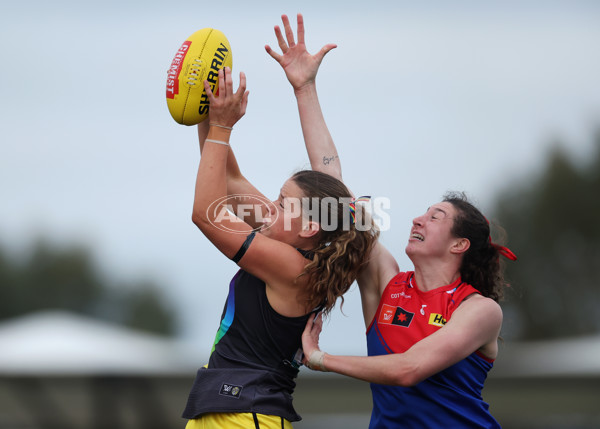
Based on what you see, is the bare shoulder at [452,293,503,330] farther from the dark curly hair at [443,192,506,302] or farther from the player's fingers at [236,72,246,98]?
the player's fingers at [236,72,246,98]

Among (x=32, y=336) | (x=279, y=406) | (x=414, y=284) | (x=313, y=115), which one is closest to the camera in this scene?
(x=279, y=406)

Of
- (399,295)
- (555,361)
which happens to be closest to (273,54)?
(399,295)

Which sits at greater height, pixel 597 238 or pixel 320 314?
pixel 597 238

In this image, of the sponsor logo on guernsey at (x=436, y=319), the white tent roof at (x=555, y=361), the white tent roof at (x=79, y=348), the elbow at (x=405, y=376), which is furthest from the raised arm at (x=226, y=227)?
the white tent roof at (x=79, y=348)

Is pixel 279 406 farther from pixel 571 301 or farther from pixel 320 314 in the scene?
pixel 571 301

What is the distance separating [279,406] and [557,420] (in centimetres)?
771

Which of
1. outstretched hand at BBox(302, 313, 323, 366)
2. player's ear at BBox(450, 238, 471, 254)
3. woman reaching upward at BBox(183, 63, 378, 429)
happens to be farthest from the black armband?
player's ear at BBox(450, 238, 471, 254)

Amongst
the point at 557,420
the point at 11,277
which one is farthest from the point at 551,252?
the point at 11,277

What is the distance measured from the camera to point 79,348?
11.6 metres

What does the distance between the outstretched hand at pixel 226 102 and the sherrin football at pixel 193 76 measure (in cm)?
6

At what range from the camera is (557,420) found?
9742mm

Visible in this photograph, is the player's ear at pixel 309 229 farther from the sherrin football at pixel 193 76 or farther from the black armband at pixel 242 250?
the sherrin football at pixel 193 76

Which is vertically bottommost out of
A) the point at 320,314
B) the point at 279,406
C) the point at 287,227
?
the point at 279,406

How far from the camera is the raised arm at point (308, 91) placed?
12.5 ft
